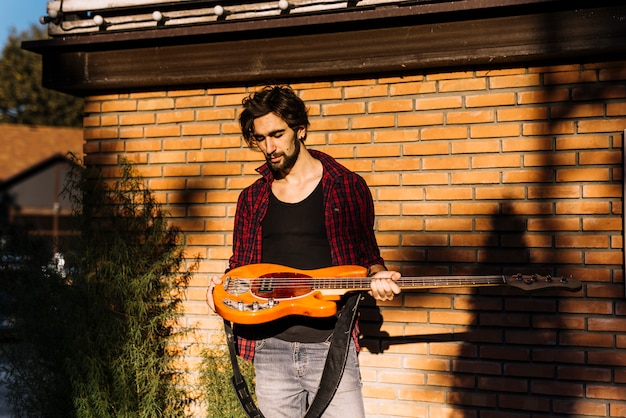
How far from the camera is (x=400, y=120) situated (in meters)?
4.27

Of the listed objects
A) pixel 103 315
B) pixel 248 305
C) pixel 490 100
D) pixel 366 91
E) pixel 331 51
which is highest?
pixel 331 51

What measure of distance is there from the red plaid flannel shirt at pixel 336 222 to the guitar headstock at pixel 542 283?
0.63 meters

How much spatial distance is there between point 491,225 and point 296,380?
1717 mm

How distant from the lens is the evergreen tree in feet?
107

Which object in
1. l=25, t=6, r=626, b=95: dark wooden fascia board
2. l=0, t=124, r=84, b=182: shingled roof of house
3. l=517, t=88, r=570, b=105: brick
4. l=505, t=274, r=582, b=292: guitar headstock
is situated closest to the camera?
l=505, t=274, r=582, b=292: guitar headstock

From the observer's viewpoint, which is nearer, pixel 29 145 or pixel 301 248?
pixel 301 248

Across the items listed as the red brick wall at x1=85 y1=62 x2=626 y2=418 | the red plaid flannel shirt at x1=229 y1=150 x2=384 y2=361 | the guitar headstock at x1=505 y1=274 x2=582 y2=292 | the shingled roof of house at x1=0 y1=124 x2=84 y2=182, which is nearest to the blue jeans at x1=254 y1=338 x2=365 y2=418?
the red plaid flannel shirt at x1=229 y1=150 x2=384 y2=361

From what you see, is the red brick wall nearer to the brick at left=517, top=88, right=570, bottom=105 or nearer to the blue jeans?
the brick at left=517, top=88, right=570, bottom=105

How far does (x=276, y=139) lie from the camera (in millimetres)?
3131

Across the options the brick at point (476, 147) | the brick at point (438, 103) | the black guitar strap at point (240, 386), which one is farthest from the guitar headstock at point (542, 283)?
the brick at point (438, 103)

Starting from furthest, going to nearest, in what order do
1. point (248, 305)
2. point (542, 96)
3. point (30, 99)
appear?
point (30, 99) < point (542, 96) < point (248, 305)

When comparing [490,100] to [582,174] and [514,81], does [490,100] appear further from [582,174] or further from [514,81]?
[582,174]

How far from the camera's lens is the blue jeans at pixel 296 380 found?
2951 millimetres

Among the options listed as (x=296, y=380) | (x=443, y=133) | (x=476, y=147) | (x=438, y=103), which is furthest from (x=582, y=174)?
(x=296, y=380)
